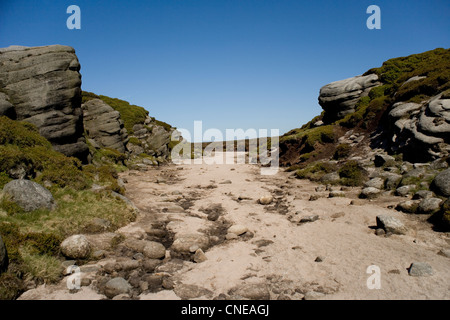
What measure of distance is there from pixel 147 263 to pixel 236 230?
4823 millimetres

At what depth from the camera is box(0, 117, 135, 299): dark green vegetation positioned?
7492mm

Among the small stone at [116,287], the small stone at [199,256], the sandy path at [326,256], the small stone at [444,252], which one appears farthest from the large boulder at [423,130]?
the small stone at [116,287]

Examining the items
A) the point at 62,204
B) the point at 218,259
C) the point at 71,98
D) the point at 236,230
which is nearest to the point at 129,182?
the point at 71,98

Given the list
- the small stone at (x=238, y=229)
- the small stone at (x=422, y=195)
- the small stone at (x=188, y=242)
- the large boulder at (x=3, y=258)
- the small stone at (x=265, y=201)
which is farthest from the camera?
the small stone at (x=265, y=201)

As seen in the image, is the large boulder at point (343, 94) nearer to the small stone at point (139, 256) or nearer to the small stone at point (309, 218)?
the small stone at point (309, 218)

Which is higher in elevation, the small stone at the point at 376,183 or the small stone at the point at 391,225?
the small stone at the point at 376,183

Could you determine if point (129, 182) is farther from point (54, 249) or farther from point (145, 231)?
point (54, 249)

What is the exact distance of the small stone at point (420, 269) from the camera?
738 cm

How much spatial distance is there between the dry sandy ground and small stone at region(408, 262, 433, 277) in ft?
0.50

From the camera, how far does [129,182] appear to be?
82.0 feet

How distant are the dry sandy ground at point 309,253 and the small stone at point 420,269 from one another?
0.50 ft

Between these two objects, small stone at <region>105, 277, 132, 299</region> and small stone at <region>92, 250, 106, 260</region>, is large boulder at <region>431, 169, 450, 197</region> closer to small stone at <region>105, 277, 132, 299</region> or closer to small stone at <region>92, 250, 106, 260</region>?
small stone at <region>105, 277, 132, 299</region>

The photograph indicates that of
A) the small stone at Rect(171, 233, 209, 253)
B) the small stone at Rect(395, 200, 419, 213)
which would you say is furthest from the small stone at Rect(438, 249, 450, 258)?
the small stone at Rect(171, 233, 209, 253)

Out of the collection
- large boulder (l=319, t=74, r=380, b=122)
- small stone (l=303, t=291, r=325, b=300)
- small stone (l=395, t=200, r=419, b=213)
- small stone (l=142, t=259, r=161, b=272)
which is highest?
large boulder (l=319, t=74, r=380, b=122)
